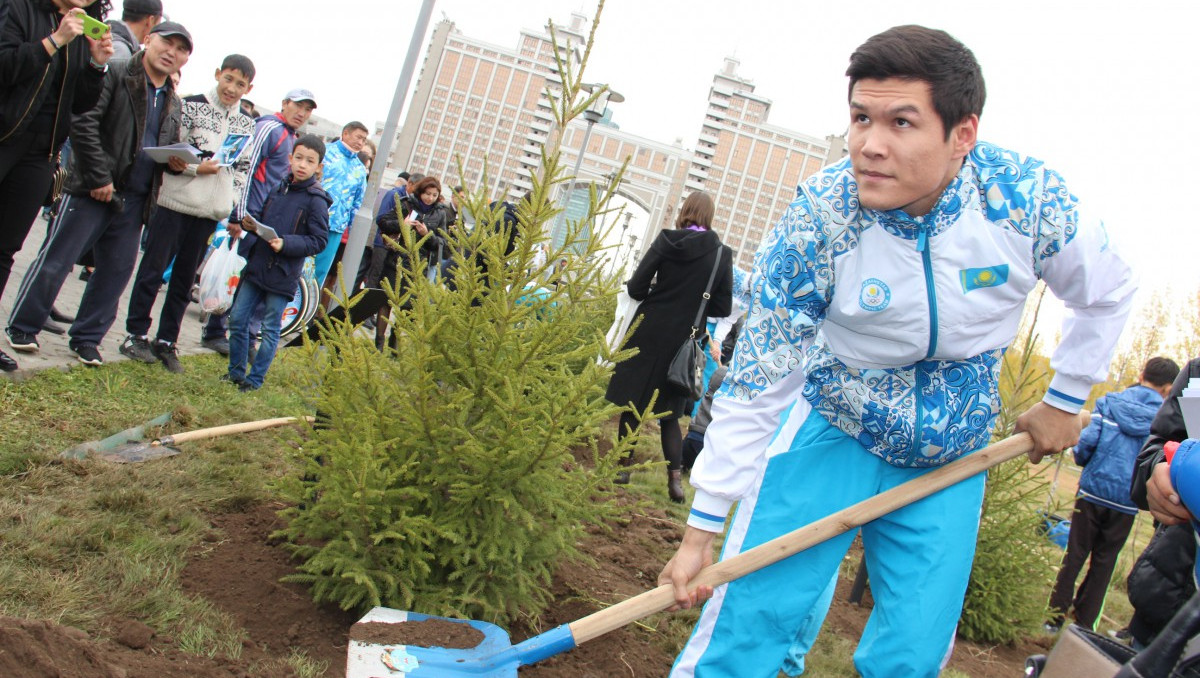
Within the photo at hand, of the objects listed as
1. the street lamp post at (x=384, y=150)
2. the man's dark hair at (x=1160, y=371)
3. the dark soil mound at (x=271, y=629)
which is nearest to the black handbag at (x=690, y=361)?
the dark soil mound at (x=271, y=629)

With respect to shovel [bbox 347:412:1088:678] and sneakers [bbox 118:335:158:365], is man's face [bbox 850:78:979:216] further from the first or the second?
sneakers [bbox 118:335:158:365]

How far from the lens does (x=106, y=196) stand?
5.09 metres

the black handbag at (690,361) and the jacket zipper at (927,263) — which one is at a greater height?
the jacket zipper at (927,263)

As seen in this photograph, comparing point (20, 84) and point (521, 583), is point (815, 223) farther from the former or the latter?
point (20, 84)

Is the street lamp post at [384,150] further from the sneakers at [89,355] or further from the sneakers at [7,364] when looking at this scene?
the sneakers at [7,364]

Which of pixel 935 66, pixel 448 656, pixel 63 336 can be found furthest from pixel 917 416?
pixel 63 336

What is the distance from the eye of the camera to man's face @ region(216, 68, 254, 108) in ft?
20.1

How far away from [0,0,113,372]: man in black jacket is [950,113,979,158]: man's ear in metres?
3.97

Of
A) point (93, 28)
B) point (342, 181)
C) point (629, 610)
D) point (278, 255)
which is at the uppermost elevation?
point (93, 28)

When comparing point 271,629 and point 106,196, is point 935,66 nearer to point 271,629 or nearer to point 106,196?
Result: point 271,629

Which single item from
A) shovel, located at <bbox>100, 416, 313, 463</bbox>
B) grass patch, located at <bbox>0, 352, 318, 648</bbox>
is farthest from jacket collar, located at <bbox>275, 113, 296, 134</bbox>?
shovel, located at <bbox>100, 416, 313, 463</bbox>

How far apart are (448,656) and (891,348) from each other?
1562 mm

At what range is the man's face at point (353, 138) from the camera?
850 cm

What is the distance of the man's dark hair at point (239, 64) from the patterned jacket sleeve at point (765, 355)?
16.3 feet
